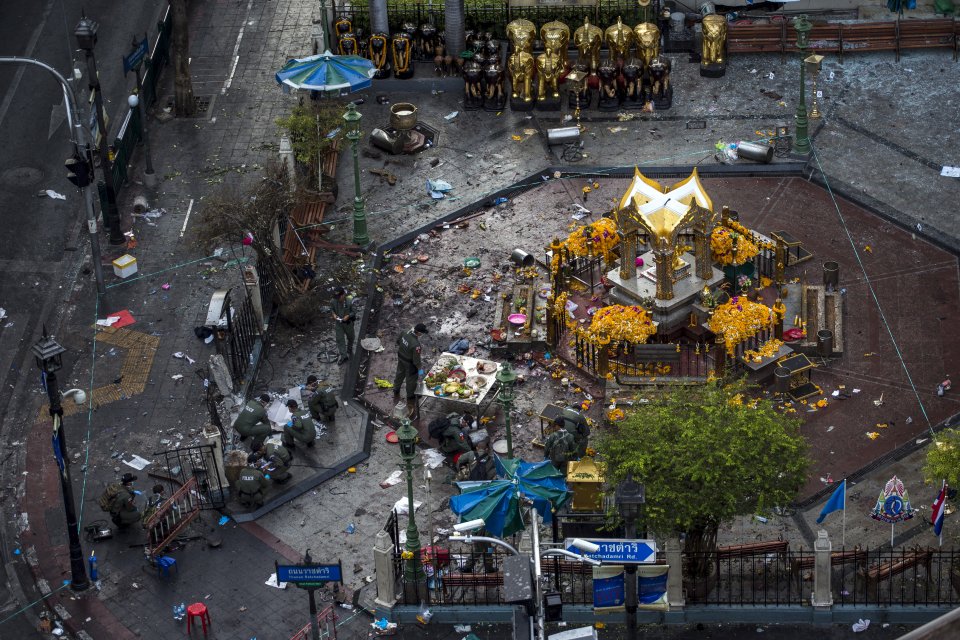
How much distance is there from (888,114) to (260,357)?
1940 centimetres

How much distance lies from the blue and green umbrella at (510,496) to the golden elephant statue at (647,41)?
19.5m

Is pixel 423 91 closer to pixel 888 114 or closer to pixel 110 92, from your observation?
pixel 110 92

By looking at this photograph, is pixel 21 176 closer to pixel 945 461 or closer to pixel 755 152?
pixel 755 152

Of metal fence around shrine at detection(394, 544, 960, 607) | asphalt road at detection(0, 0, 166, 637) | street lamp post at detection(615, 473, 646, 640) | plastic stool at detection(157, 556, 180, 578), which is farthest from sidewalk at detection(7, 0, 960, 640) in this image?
street lamp post at detection(615, 473, 646, 640)

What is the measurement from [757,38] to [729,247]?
490 inches

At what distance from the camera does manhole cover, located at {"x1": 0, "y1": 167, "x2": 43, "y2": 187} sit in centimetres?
4706

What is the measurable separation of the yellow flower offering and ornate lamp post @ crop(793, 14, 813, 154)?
9223 millimetres

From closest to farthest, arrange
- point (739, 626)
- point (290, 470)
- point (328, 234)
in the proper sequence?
point (739, 626) → point (290, 470) → point (328, 234)

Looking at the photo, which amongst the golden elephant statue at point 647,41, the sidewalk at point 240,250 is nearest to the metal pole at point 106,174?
the sidewalk at point 240,250

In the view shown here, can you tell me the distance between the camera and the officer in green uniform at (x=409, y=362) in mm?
38219

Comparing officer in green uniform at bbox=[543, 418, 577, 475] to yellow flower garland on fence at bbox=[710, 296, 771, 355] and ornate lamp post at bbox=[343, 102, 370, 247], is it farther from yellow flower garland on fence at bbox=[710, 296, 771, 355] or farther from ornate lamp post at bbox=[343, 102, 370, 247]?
ornate lamp post at bbox=[343, 102, 370, 247]

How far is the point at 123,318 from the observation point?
4200 centimetres

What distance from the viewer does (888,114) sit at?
49.0m

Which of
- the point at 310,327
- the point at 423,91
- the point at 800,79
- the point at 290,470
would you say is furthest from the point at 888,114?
the point at 290,470
